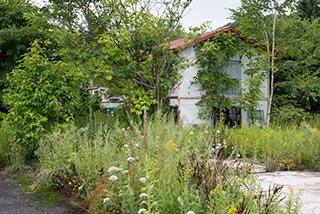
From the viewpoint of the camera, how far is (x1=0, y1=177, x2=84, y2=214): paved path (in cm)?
384

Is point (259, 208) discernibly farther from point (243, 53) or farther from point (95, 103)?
point (243, 53)

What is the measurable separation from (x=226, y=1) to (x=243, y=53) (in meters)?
2.49

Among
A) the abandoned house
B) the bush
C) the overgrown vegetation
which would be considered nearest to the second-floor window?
the abandoned house

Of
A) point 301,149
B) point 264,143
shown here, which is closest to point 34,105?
point 264,143

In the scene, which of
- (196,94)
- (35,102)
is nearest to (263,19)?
(196,94)

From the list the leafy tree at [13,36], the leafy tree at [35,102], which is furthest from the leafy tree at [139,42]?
the leafy tree at [13,36]

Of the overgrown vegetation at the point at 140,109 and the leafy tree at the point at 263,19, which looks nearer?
the overgrown vegetation at the point at 140,109

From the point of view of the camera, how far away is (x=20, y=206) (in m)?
4.06

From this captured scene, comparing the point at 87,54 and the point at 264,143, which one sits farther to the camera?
the point at 87,54

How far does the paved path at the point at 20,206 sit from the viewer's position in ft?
12.6

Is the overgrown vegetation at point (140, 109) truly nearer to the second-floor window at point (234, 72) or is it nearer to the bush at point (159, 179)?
the bush at point (159, 179)

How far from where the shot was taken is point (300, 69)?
1327cm

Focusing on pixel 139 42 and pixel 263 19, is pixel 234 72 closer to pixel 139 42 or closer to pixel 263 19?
pixel 263 19

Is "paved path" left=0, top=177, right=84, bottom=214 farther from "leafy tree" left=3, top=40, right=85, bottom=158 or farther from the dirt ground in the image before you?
"leafy tree" left=3, top=40, right=85, bottom=158
